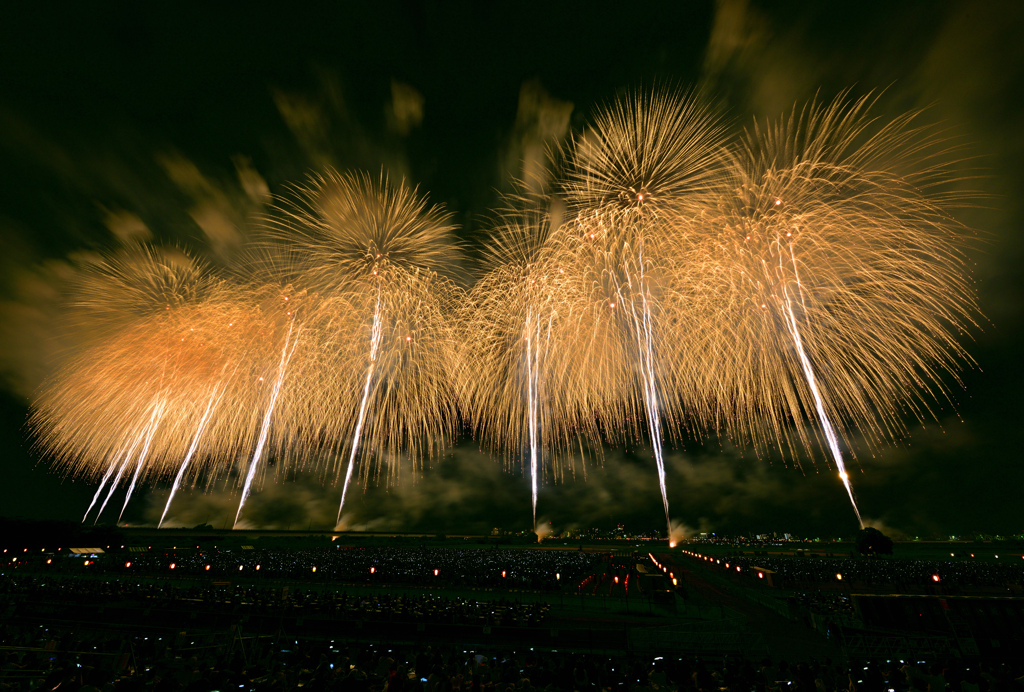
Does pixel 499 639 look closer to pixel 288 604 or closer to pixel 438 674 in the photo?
pixel 438 674

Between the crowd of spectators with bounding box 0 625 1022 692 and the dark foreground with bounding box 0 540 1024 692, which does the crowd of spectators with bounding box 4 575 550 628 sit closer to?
the dark foreground with bounding box 0 540 1024 692

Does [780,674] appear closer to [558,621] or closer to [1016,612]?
[1016,612]

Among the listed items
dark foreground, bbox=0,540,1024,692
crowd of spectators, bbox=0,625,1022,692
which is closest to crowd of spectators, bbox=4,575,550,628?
dark foreground, bbox=0,540,1024,692

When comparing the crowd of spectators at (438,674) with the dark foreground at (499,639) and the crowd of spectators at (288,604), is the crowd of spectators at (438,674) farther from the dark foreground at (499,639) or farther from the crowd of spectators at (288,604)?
the crowd of spectators at (288,604)

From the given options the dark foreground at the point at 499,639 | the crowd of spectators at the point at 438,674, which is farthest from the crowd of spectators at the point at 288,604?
the crowd of spectators at the point at 438,674

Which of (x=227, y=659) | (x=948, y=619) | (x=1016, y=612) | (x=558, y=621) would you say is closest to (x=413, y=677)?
(x=227, y=659)

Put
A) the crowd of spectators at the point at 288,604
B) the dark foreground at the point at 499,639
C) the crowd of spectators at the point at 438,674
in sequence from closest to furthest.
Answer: the crowd of spectators at the point at 438,674
the dark foreground at the point at 499,639
the crowd of spectators at the point at 288,604

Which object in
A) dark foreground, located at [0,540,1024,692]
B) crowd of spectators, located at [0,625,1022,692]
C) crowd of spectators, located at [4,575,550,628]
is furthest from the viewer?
crowd of spectators, located at [4,575,550,628]

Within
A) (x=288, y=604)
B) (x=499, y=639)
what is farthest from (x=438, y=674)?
(x=288, y=604)
